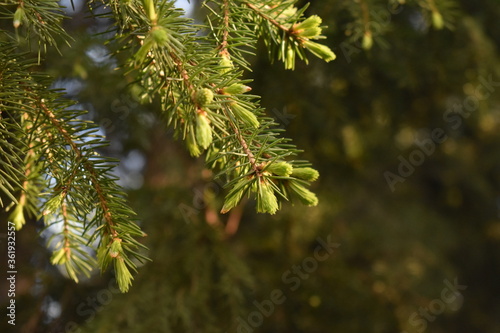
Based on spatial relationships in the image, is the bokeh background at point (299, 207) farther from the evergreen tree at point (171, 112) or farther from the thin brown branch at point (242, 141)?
the thin brown branch at point (242, 141)

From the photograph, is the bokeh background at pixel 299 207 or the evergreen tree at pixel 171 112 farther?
the bokeh background at pixel 299 207

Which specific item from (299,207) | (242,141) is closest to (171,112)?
(242,141)

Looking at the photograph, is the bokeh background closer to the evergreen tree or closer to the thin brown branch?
the evergreen tree

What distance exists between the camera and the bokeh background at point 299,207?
1312mm

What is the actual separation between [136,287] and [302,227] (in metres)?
0.96

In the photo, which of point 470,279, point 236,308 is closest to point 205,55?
point 236,308

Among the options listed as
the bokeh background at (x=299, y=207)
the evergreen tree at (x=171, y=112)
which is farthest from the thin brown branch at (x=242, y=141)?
the bokeh background at (x=299, y=207)

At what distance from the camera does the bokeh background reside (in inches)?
51.7

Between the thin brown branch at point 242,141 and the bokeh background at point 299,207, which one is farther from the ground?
the thin brown branch at point 242,141

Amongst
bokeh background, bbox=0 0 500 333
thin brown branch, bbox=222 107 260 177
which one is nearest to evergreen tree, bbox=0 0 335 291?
thin brown branch, bbox=222 107 260 177

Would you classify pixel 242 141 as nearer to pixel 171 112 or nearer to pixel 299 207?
pixel 171 112

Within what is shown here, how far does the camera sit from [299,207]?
207cm

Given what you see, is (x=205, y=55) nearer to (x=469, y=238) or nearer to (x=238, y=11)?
(x=238, y=11)

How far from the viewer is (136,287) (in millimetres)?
1338
